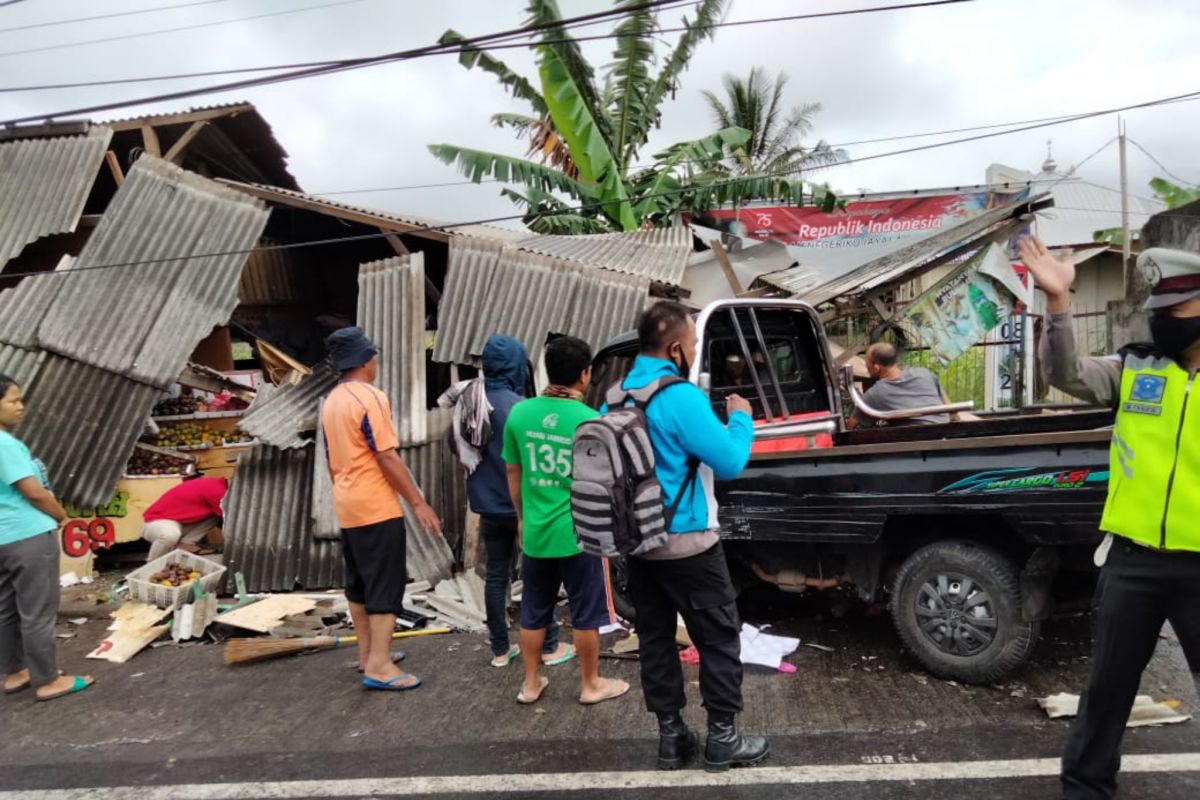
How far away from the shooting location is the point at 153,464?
293 inches

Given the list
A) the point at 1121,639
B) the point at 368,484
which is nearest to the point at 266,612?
the point at 368,484

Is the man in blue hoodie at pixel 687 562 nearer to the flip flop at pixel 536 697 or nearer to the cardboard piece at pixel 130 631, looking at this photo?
the flip flop at pixel 536 697

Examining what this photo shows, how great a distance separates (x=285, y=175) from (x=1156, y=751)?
11.2 meters

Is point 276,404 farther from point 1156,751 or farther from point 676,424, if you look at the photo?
point 1156,751

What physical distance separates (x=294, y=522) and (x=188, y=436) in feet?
6.86

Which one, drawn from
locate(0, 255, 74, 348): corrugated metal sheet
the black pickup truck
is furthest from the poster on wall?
locate(0, 255, 74, 348): corrugated metal sheet

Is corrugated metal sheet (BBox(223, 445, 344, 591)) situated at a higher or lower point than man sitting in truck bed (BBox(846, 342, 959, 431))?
lower

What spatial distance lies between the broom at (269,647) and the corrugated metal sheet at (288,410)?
1863mm

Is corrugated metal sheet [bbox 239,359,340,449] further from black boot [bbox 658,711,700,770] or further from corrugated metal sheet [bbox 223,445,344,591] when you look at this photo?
black boot [bbox 658,711,700,770]

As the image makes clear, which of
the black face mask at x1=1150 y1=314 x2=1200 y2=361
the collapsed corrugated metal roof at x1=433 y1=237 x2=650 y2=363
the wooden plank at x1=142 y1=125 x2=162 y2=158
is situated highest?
the wooden plank at x1=142 y1=125 x2=162 y2=158

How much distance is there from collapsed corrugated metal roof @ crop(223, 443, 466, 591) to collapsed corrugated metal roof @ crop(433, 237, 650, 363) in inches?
43.2

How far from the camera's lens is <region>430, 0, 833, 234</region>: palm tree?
35.7 ft

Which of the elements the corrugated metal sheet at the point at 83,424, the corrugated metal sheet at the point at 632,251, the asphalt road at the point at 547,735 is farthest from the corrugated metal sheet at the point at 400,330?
the asphalt road at the point at 547,735

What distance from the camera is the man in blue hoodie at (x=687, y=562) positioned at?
293 centimetres
